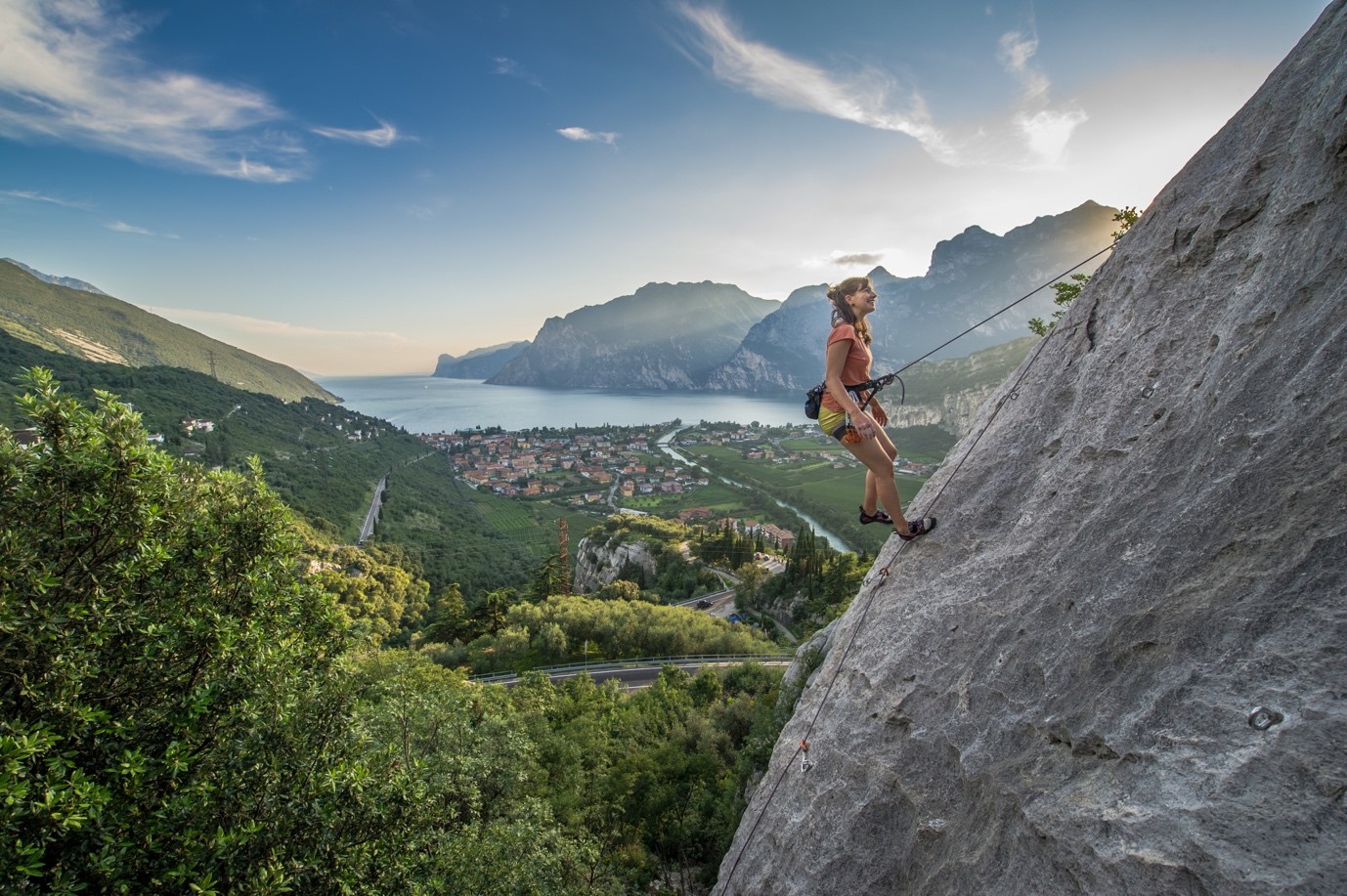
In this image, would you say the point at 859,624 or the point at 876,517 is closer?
the point at 876,517

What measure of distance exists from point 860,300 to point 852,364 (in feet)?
2.43

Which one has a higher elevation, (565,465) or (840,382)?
(840,382)

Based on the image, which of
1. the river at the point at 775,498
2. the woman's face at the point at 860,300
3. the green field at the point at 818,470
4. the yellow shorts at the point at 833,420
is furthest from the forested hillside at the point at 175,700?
the green field at the point at 818,470

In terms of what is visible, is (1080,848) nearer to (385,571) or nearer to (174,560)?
(174,560)

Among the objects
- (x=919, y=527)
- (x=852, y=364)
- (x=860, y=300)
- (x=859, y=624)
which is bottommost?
(x=859, y=624)

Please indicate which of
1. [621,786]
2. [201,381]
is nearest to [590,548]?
[621,786]

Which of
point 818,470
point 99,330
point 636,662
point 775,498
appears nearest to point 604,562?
point 636,662

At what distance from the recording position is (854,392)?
635cm

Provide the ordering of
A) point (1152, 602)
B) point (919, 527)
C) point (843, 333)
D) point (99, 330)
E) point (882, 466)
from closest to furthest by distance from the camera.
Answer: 1. point (1152, 602)
2. point (843, 333)
3. point (882, 466)
4. point (919, 527)
5. point (99, 330)

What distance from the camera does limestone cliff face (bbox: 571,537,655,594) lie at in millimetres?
65812

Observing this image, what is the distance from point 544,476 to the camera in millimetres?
142250

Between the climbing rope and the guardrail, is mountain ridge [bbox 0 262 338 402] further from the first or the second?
the climbing rope

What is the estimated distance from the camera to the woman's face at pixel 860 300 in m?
6.20

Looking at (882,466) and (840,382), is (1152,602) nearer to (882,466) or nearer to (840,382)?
(882,466)
